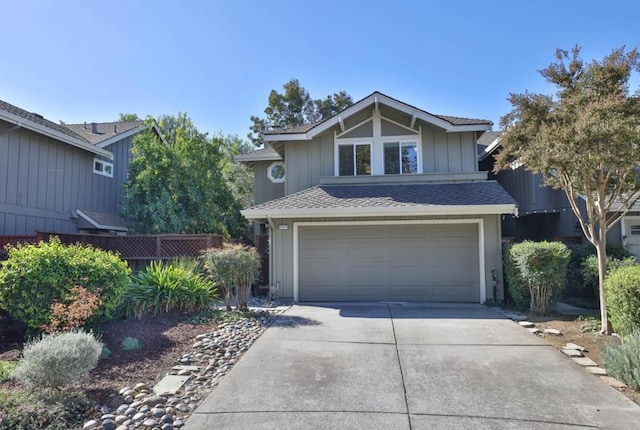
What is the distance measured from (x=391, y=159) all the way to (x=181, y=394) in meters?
9.81

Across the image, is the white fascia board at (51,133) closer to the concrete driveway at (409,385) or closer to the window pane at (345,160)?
the window pane at (345,160)

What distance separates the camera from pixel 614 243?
1144 cm

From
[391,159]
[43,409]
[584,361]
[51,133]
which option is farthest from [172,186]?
[584,361]

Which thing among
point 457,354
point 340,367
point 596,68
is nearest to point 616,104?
point 596,68

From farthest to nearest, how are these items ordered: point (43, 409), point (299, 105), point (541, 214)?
point (299, 105), point (541, 214), point (43, 409)

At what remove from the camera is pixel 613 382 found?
185 inches

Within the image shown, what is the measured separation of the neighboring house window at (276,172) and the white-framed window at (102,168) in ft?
22.8

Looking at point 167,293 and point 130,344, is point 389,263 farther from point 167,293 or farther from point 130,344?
point 130,344

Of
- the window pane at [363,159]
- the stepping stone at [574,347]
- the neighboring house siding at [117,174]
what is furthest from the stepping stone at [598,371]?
the neighboring house siding at [117,174]

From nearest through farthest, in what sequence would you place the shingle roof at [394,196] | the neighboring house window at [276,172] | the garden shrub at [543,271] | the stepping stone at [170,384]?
the stepping stone at [170,384] → the garden shrub at [543,271] → the shingle roof at [394,196] → the neighboring house window at [276,172]

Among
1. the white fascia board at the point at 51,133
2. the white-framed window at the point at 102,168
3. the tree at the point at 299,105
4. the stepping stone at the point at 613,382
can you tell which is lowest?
the stepping stone at the point at 613,382

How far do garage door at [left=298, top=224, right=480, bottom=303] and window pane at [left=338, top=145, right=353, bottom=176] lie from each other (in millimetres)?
2535

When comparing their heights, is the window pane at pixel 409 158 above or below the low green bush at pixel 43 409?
above

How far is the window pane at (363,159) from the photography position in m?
12.6
